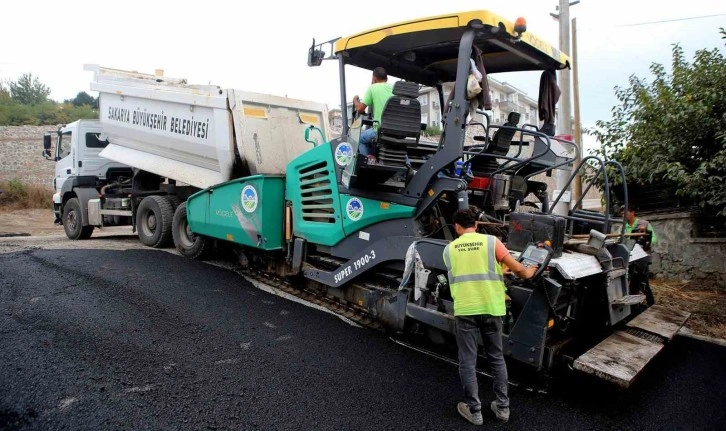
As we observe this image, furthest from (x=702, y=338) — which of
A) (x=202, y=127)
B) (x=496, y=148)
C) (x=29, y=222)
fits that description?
(x=29, y=222)

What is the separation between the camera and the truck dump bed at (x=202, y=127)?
243 inches

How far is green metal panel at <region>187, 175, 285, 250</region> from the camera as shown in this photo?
17.5ft

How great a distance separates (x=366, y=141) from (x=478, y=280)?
1726 mm

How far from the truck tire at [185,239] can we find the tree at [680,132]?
6227 millimetres

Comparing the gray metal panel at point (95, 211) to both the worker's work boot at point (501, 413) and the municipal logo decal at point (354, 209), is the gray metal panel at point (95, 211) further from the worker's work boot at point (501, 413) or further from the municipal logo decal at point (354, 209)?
the worker's work boot at point (501, 413)

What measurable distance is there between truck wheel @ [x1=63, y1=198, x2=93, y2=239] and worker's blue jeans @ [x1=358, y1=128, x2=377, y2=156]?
24.1 ft

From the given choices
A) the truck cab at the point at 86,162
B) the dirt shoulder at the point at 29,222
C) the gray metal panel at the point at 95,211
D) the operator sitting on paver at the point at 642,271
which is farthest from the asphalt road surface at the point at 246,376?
the dirt shoulder at the point at 29,222

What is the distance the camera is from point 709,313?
562 centimetres

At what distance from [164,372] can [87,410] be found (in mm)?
598

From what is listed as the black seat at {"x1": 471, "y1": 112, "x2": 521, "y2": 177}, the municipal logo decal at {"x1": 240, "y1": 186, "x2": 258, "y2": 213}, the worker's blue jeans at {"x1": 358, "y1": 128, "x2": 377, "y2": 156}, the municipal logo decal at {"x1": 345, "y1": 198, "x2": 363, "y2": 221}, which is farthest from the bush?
the black seat at {"x1": 471, "y1": 112, "x2": 521, "y2": 177}

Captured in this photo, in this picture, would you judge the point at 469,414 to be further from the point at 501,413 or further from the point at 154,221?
the point at 154,221

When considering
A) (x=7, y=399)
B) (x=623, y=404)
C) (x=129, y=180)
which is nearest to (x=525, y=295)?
(x=623, y=404)

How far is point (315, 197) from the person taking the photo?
499 centimetres

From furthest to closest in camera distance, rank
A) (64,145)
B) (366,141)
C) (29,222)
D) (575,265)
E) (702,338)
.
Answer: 1. (29,222)
2. (64,145)
3. (702,338)
4. (366,141)
5. (575,265)
